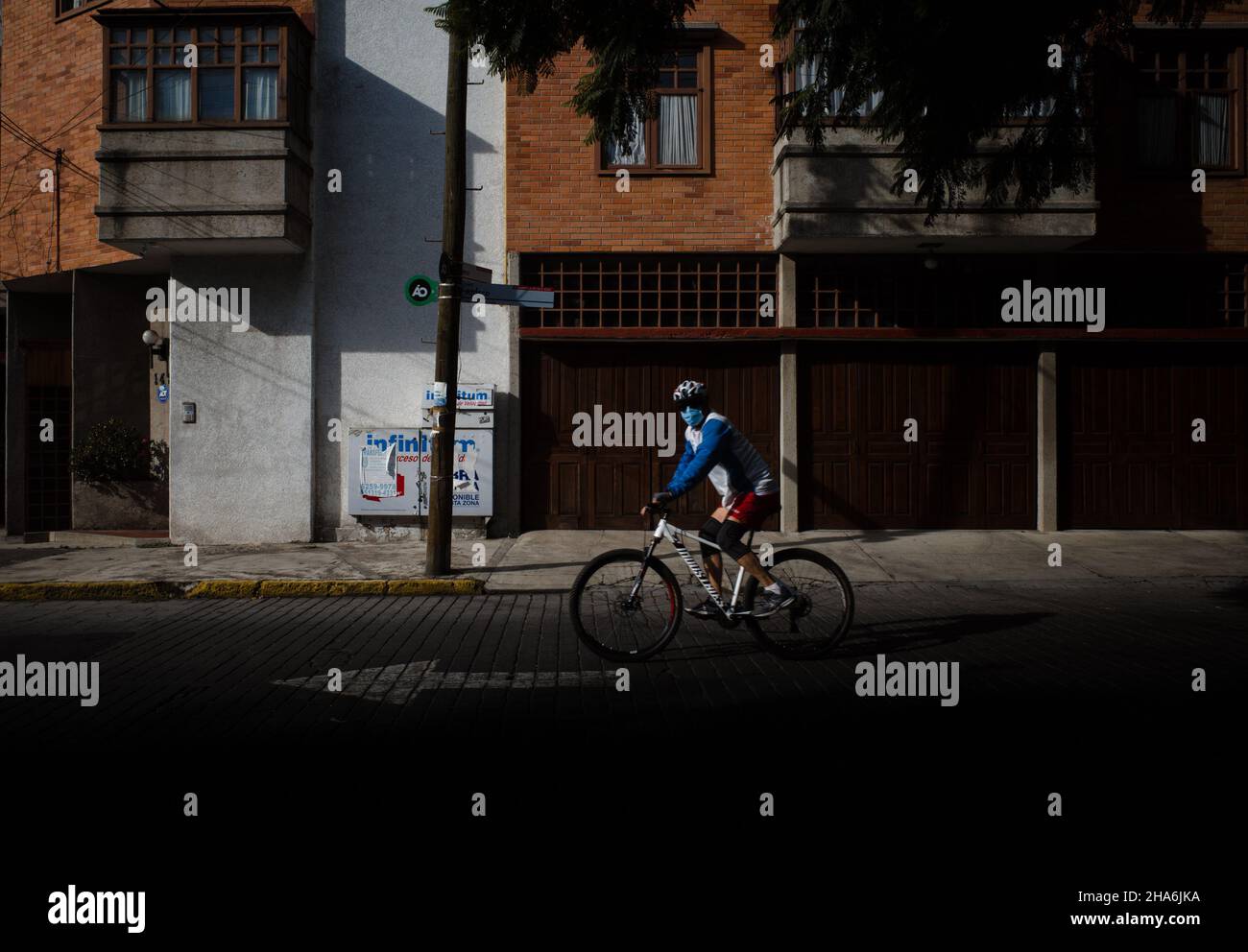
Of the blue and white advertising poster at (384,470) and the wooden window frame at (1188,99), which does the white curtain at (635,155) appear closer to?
the blue and white advertising poster at (384,470)

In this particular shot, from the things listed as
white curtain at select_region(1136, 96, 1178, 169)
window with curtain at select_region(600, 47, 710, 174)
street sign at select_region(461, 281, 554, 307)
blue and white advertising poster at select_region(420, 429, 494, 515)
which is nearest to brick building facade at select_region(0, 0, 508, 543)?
blue and white advertising poster at select_region(420, 429, 494, 515)

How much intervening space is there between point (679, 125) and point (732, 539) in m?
9.66

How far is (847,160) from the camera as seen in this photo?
13617 mm

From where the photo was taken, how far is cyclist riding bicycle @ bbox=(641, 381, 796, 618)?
6789 mm

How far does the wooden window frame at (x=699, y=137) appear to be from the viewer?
14.5 m

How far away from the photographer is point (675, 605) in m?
6.78

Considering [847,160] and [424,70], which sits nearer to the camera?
[847,160]

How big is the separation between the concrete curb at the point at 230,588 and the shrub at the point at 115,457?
17.2ft

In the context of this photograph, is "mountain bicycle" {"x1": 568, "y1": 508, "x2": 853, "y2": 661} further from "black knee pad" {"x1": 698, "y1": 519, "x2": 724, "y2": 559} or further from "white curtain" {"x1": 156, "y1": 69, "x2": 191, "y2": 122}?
"white curtain" {"x1": 156, "y1": 69, "x2": 191, "y2": 122}

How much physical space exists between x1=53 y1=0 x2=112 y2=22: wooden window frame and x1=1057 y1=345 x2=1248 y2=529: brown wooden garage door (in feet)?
53.1

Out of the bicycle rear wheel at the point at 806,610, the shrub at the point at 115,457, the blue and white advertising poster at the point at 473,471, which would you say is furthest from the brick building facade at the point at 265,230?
the bicycle rear wheel at the point at 806,610
